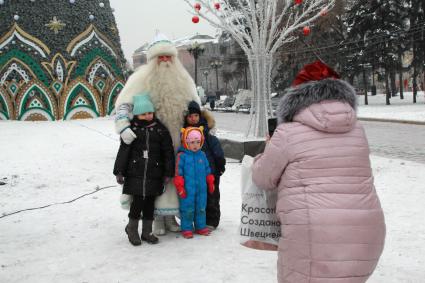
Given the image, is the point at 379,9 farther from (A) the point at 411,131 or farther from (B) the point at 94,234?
(B) the point at 94,234

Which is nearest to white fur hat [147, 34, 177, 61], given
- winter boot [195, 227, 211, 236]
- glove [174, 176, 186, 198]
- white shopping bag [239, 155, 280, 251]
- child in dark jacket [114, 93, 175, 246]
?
child in dark jacket [114, 93, 175, 246]

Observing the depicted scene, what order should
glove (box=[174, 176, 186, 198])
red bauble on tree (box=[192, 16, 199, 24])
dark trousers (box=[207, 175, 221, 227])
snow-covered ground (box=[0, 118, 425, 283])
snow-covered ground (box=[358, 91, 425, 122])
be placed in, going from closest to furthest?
snow-covered ground (box=[0, 118, 425, 283]) → glove (box=[174, 176, 186, 198]) → dark trousers (box=[207, 175, 221, 227]) → red bauble on tree (box=[192, 16, 199, 24]) → snow-covered ground (box=[358, 91, 425, 122])

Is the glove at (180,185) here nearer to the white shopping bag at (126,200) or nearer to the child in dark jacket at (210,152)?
the child in dark jacket at (210,152)

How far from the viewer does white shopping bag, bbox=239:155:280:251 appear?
8.89 ft

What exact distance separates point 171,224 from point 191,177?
29.1 inches

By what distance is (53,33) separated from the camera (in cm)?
2027

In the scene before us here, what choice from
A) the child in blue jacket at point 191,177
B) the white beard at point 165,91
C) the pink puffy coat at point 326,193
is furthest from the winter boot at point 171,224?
the pink puffy coat at point 326,193

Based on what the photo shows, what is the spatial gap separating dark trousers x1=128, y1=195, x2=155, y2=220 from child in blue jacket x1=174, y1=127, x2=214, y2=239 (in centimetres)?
30

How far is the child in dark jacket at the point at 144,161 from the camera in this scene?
438 cm

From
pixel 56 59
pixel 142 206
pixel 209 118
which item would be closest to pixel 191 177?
pixel 142 206

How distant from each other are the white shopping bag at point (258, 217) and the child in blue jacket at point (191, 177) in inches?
69.7

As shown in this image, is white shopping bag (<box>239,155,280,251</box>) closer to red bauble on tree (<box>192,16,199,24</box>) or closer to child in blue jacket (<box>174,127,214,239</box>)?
child in blue jacket (<box>174,127,214,239</box>)

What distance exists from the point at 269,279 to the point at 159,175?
1475 mm

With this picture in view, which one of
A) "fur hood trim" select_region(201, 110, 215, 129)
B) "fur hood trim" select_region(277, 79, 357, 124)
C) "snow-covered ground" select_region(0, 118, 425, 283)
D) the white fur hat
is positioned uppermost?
the white fur hat
